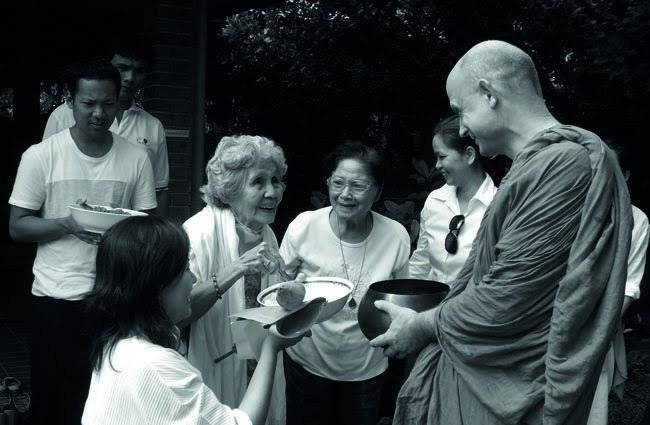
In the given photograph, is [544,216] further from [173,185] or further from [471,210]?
[173,185]

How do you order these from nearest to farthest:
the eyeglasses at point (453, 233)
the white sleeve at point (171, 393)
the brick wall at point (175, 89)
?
1. the white sleeve at point (171, 393)
2. the eyeglasses at point (453, 233)
3. the brick wall at point (175, 89)

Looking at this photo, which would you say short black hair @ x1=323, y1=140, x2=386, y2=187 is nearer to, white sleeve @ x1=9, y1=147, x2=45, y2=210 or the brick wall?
white sleeve @ x1=9, y1=147, x2=45, y2=210

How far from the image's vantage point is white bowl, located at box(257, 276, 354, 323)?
9.52 ft

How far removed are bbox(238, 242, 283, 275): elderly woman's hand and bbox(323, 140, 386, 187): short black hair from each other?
0.87 m

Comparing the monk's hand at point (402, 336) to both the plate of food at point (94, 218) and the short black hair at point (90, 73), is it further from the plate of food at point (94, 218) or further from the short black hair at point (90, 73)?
the short black hair at point (90, 73)

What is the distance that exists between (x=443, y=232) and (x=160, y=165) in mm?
Answer: 1527

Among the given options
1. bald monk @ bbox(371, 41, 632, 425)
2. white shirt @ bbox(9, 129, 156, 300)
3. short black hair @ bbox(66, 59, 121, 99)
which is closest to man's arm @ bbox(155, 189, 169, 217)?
white shirt @ bbox(9, 129, 156, 300)

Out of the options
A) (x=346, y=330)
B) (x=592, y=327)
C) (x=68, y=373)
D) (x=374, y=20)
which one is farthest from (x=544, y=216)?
(x=374, y=20)

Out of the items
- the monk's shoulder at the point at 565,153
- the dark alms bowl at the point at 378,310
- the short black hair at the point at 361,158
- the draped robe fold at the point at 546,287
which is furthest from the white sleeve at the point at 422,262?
the monk's shoulder at the point at 565,153

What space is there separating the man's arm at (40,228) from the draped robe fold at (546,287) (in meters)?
1.63

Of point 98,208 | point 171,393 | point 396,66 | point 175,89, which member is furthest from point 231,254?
point 396,66

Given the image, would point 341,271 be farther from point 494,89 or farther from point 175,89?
point 175,89

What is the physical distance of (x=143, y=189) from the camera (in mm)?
3875

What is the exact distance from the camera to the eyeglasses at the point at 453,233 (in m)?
3.99
